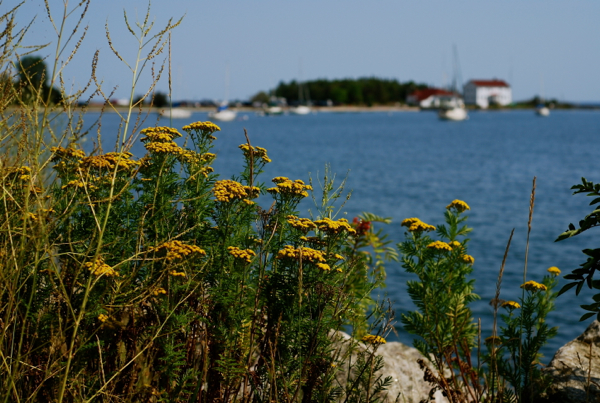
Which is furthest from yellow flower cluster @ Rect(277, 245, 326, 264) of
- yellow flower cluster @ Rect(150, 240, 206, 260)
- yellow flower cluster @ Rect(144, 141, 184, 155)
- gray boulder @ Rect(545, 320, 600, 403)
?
gray boulder @ Rect(545, 320, 600, 403)

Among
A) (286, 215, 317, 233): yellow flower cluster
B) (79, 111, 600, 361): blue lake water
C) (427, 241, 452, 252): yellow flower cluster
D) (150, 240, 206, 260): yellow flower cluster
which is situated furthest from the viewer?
(79, 111, 600, 361): blue lake water

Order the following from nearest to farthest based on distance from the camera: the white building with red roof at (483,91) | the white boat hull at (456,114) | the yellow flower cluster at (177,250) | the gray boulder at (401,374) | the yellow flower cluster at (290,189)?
the yellow flower cluster at (177,250) < the yellow flower cluster at (290,189) < the gray boulder at (401,374) < the white boat hull at (456,114) < the white building with red roof at (483,91)

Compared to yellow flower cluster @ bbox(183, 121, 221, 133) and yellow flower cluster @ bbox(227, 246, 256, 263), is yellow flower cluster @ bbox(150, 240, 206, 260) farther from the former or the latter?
yellow flower cluster @ bbox(183, 121, 221, 133)

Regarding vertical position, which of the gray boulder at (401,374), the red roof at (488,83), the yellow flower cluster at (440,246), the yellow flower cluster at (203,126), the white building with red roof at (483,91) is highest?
the red roof at (488,83)

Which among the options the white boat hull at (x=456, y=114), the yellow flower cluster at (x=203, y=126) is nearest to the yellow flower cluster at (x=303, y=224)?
the yellow flower cluster at (x=203, y=126)

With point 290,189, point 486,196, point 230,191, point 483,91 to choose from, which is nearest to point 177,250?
point 230,191

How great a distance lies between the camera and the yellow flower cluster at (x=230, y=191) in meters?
2.72

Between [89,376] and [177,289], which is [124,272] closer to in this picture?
[177,289]

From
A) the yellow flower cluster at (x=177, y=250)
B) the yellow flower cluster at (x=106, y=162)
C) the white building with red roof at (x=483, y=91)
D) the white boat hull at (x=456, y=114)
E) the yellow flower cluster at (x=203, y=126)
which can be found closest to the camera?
the yellow flower cluster at (x=177, y=250)

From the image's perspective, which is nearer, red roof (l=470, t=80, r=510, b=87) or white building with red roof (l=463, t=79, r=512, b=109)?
red roof (l=470, t=80, r=510, b=87)

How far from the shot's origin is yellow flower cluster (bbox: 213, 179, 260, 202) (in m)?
2.72

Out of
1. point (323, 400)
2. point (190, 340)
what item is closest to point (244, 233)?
point (190, 340)

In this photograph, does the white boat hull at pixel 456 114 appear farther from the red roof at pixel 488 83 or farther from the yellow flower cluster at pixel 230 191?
the yellow flower cluster at pixel 230 191

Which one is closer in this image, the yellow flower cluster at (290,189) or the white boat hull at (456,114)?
the yellow flower cluster at (290,189)
